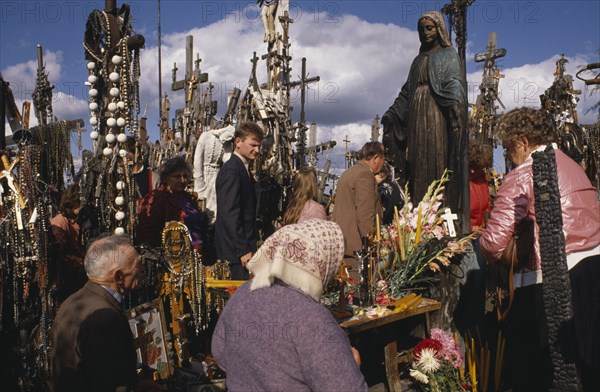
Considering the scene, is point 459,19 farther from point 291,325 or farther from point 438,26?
point 291,325

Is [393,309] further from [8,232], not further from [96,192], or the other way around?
[8,232]

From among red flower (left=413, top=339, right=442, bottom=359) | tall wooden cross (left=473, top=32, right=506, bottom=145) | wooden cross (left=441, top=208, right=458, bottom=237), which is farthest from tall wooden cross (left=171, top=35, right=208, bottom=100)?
red flower (left=413, top=339, right=442, bottom=359)

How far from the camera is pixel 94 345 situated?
102 inches

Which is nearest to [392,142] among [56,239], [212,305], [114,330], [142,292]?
[212,305]

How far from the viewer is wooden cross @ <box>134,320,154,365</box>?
11.9 ft

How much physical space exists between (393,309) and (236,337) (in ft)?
6.70

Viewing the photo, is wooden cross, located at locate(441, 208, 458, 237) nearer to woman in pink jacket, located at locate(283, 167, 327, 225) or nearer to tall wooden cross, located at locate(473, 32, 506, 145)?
woman in pink jacket, located at locate(283, 167, 327, 225)

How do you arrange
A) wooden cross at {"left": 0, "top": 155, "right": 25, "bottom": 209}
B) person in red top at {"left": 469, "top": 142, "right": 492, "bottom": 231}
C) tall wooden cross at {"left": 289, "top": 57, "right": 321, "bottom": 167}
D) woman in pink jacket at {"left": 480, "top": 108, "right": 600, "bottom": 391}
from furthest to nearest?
1. tall wooden cross at {"left": 289, "top": 57, "right": 321, "bottom": 167}
2. person in red top at {"left": 469, "top": 142, "right": 492, "bottom": 231}
3. wooden cross at {"left": 0, "top": 155, "right": 25, "bottom": 209}
4. woman in pink jacket at {"left": 480, "top": 108, "right": 600, "bottom": 391}

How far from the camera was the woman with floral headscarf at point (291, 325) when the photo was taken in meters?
2.03

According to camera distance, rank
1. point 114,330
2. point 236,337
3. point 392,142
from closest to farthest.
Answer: point 236,337
point 114,330
point 392,142

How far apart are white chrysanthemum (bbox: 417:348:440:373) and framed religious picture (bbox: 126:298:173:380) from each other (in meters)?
1.80

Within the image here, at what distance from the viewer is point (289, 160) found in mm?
11312

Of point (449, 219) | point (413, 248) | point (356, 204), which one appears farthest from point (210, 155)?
point (413, 248)

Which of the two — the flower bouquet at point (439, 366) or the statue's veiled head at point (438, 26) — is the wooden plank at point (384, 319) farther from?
the statue's veiled head at point (438, 26)
